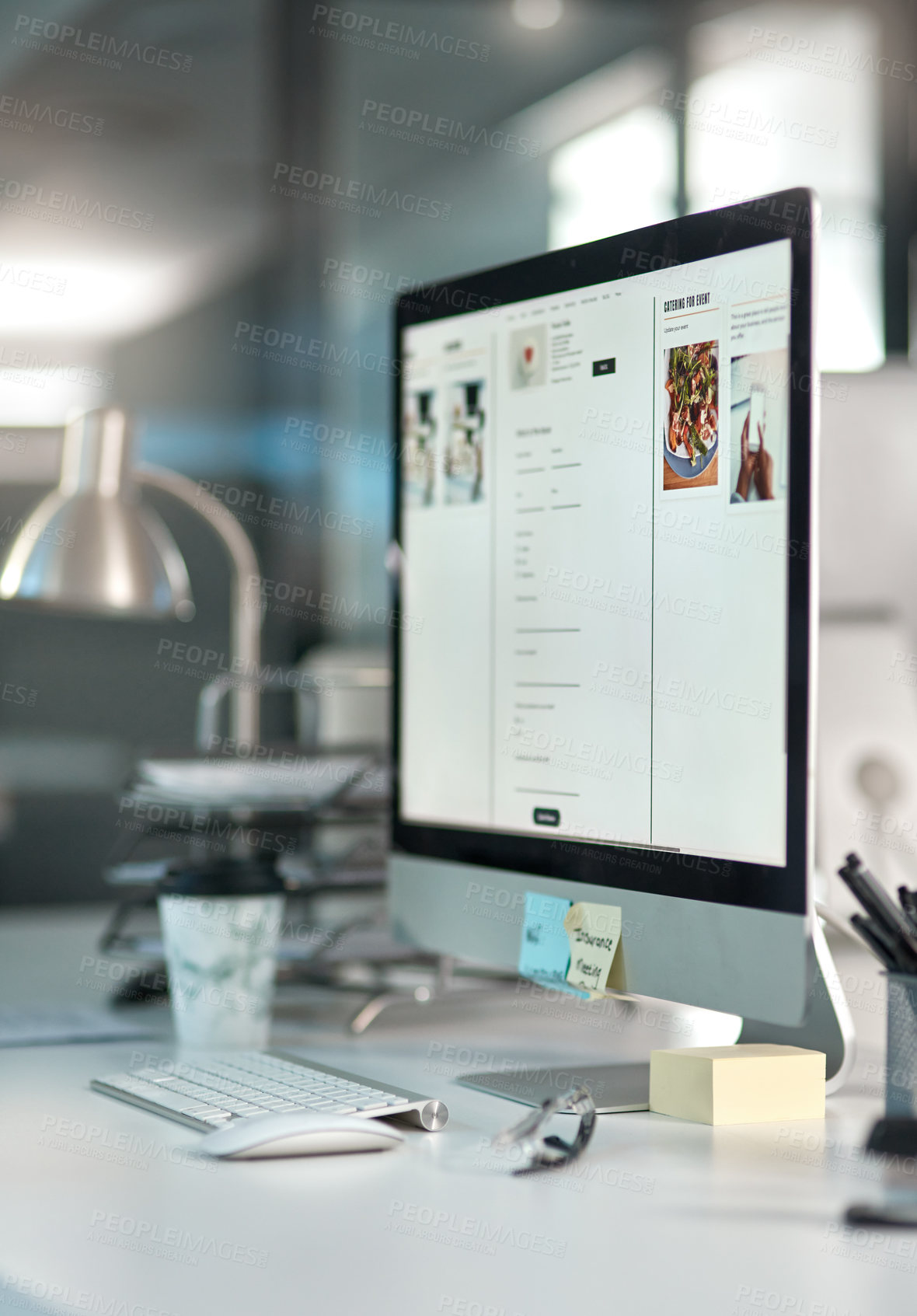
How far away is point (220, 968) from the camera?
1085 millimetres

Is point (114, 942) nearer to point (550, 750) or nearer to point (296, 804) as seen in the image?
point (296, 804)

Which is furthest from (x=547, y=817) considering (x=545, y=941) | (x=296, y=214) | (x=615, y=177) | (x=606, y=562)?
(x=615, y=177)

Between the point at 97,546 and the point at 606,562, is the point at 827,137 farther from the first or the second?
the point at 606,562

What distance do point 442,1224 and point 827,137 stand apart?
2.83m

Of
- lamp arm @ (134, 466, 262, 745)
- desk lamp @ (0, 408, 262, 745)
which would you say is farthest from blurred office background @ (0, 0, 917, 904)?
desk lamp @ (0, 408, 262, 745)

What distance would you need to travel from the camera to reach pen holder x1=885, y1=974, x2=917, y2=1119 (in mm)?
788

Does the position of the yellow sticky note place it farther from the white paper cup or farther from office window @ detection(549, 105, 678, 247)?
office window @ detection(549, 105, 678, 247)

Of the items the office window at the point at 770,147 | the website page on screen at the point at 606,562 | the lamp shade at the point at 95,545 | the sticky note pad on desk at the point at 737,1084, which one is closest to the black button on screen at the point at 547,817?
the website page on screen at the point at 606,562

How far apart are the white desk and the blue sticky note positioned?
0.10 meters

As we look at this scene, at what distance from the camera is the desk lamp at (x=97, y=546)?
1.35 m

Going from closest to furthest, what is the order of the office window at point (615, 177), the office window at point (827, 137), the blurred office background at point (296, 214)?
the blurred office background at point (296, 214) < the office window at point (615, 177) < the office window at point (827, 137)

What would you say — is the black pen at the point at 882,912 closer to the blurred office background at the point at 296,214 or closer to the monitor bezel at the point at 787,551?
the monitor bezel at the point at 787,551

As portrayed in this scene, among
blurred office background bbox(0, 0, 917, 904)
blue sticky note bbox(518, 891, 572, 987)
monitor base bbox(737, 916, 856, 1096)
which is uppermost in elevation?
blurred office background bbox(0, 0, 917, 904)

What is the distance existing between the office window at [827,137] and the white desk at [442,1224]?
237 cm
